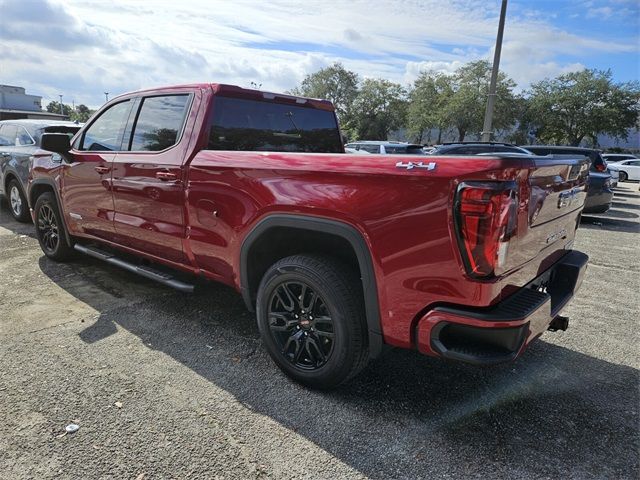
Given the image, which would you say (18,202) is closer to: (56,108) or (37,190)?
(37,190)

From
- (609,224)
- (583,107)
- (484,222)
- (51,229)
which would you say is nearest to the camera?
(484,222)

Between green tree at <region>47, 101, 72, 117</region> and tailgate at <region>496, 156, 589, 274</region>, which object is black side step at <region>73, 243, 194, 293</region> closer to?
tailgate at <region>496, 156, 589, 274</region>

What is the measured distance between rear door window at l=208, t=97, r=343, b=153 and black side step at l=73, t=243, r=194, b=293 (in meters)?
1.07

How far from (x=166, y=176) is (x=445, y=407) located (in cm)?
252

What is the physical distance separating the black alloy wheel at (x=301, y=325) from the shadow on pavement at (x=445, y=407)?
0.23 m

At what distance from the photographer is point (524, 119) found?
157 ft

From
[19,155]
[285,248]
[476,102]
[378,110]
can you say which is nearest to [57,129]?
[19,155]

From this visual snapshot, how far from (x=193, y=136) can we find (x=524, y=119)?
2008 inches

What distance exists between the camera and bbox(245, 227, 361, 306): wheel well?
2754 mm

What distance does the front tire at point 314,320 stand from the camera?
2588 mm

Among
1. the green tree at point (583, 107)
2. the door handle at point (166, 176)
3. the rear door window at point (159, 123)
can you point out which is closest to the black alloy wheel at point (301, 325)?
the door handle at point (166, 176)

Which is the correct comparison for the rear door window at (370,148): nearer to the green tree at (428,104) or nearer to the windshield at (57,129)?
the windshield at (57,129)

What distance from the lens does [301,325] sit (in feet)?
9.36

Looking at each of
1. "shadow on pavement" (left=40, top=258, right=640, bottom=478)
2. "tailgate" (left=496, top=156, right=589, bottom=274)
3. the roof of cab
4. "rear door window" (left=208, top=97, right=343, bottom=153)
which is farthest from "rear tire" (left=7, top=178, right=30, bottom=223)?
"tailgate" (left=496, top=156, right=589, bottom=274)
